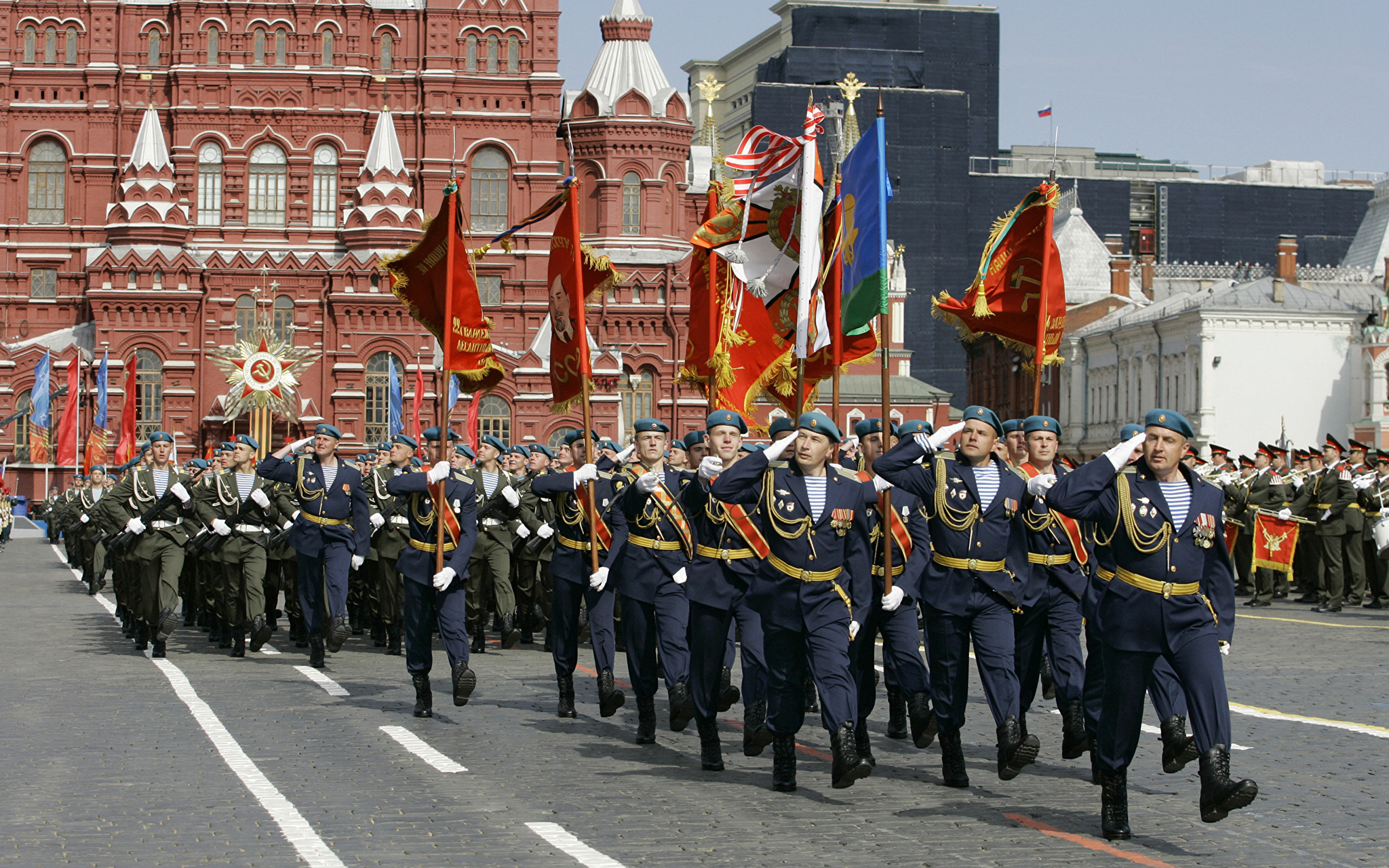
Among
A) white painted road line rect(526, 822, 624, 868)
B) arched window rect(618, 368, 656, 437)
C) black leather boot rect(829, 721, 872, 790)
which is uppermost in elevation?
arched window rect(618, 368, 656, 437)

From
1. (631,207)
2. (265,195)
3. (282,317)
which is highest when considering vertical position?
(265,195)

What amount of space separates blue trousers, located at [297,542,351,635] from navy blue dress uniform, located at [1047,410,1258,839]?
8515 millimetres

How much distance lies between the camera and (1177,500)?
8055mm

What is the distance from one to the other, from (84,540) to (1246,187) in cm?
7528

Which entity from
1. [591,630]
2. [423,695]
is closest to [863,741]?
[591,630]

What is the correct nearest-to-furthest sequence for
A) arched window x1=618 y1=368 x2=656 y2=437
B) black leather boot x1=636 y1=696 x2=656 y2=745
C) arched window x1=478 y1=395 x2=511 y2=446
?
1. black leather boot x1=636 y1=696 x2=656 y2=745
2. arched window x1=478 y1=395 x2=511 y2=446
3. arched window x1=618 y1=368 x2=656 y2=437

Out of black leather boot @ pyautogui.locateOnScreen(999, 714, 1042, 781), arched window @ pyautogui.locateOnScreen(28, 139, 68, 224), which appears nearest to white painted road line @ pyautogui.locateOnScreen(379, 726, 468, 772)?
black leather boot @ pyautogui.locateOnScreen(999, 714, 1042, 781)

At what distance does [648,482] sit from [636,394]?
180 feet

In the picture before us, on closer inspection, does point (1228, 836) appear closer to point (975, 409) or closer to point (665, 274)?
point (975, 409)

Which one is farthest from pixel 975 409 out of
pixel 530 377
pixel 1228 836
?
pixel 530 377

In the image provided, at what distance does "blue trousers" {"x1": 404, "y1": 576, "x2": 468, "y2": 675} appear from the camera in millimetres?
12062

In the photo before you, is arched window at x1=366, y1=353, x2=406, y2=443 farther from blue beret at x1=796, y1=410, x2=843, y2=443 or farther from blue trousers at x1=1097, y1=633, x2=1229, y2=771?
blue trousers at x1=1097, y1=633, x2=1229, y2=771

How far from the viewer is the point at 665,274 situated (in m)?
66.0

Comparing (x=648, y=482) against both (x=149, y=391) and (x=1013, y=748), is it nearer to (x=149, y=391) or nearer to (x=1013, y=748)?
(x=1013, y=748)
